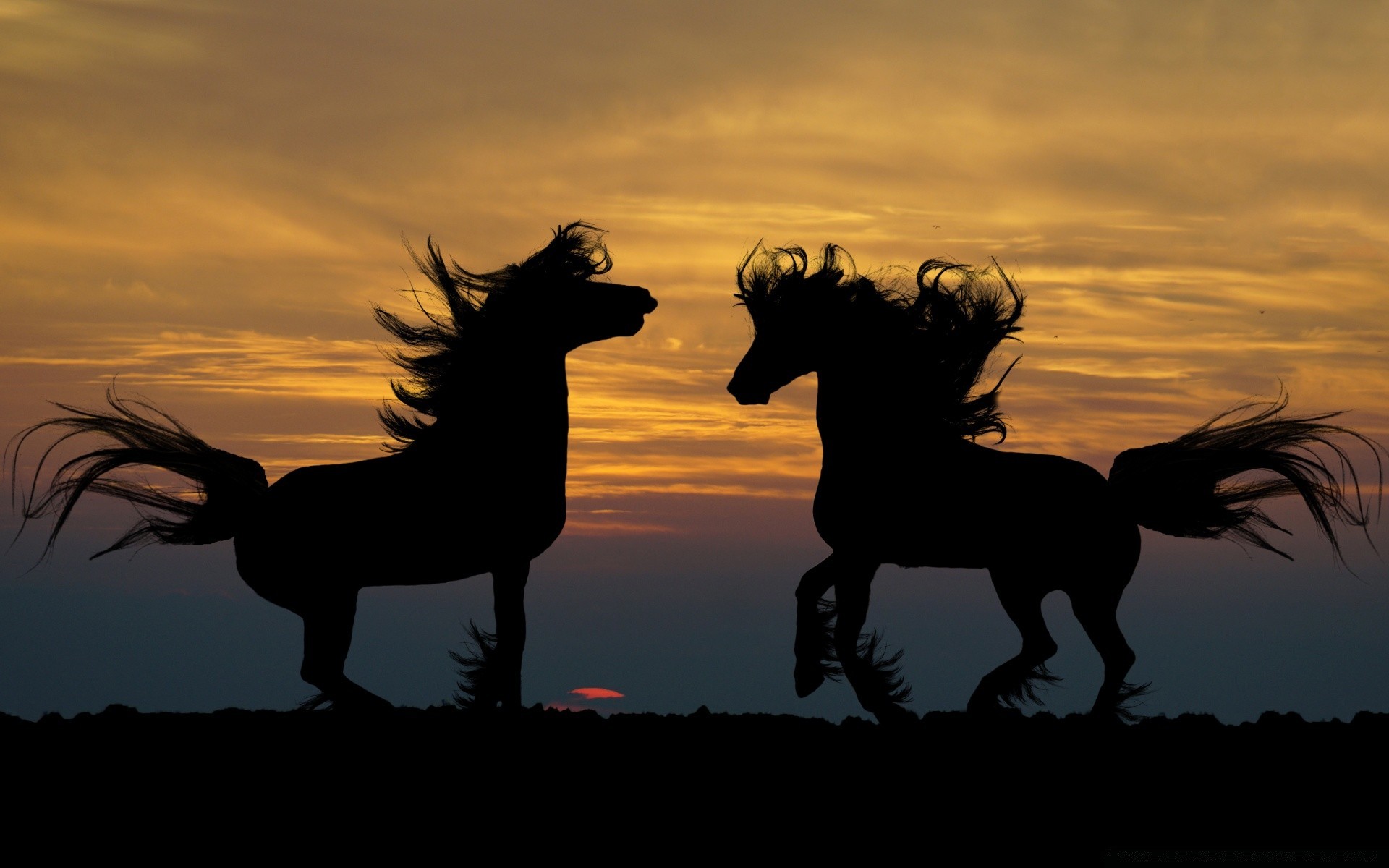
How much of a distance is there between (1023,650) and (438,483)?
389 centimetres

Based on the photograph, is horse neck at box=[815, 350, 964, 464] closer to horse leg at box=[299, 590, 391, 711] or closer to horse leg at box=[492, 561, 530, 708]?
horse leg at box=[492, 561, 530, 708]

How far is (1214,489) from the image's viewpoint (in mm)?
9273

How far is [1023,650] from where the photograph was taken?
8938mm

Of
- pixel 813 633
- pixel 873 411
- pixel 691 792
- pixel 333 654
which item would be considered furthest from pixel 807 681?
pixel 333 654

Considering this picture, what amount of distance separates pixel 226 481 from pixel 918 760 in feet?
15.3

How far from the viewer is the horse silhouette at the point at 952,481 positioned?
8742 mm

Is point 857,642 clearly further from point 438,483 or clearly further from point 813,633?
point 438,483

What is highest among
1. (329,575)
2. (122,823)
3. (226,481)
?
(226,481)

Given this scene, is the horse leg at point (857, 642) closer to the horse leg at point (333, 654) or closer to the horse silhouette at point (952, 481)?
the horse silhouette at point (952, 481)

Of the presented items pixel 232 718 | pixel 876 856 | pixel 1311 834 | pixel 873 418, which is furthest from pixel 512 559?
pixel 1311 834

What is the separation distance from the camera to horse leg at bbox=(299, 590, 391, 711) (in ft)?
27.2

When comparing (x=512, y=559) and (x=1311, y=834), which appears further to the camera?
(x=512, y=559)

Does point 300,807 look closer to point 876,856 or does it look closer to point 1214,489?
point 876,856

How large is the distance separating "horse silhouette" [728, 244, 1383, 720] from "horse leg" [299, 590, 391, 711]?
2.81m
